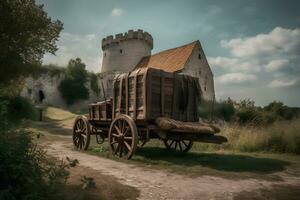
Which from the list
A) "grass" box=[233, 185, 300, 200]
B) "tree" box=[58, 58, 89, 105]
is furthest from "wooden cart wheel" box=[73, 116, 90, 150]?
"tree" box=[58, 58, 89, 105]

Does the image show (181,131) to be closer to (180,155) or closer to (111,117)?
(180,155)

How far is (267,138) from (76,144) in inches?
267

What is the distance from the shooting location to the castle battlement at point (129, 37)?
4156 cm

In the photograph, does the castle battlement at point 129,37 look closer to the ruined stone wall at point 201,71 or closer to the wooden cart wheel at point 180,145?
the ruined stone wall at point 201,71

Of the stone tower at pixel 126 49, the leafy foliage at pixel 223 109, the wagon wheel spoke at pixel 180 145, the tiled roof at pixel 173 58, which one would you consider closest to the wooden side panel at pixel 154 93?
the wagon wheel spoke at pixel 180 145

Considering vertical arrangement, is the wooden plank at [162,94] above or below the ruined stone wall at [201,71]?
below

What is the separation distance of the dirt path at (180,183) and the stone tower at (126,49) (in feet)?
118

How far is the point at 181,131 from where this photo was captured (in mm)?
7422

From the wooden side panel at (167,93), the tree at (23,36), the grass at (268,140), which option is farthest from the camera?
the tree at (23,36)

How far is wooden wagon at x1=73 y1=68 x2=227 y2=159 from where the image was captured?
7.54 metres

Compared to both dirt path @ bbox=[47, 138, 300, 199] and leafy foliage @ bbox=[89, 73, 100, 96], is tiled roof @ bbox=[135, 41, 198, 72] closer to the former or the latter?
leafy foliage @ bbox=[89, 73, 100, 96]

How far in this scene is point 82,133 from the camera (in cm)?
1041

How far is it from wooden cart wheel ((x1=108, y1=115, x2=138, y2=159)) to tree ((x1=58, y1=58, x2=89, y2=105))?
37480 millimetres

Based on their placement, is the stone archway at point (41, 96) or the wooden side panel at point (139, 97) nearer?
the wooden side panel at point (139, 97)
